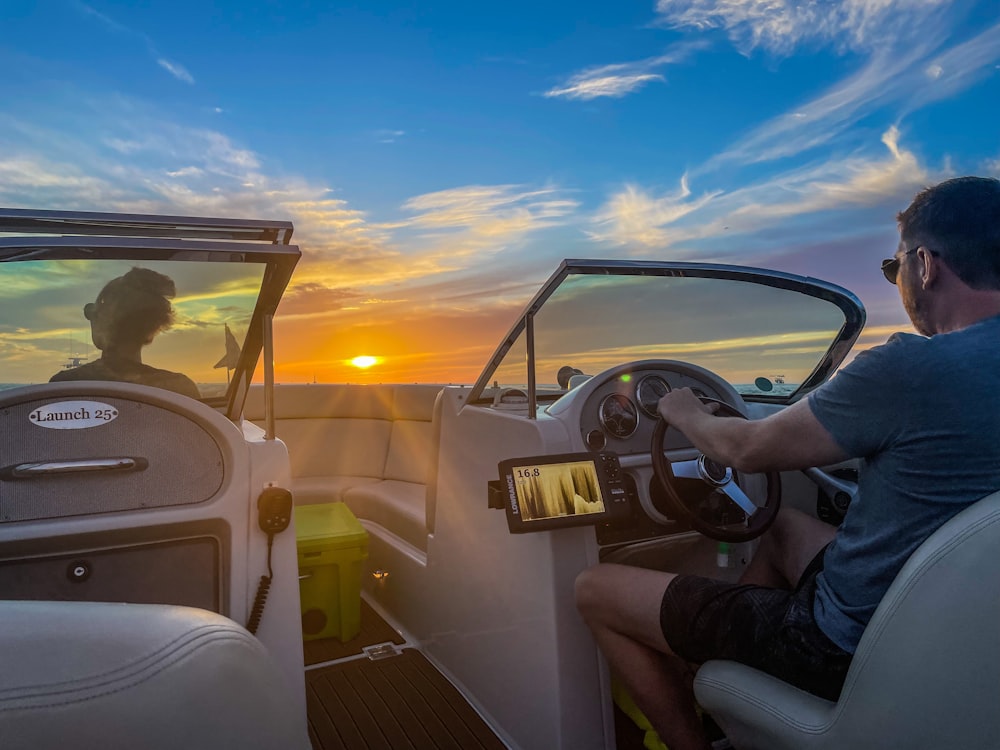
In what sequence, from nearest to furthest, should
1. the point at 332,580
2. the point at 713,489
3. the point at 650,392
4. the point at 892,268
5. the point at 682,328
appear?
the point at 892,268 < the point at 713,489 < the point at 650,392 < the point at 682,328 < the point at 332,580

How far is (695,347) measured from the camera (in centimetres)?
271

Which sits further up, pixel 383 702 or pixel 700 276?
pixel 700 276

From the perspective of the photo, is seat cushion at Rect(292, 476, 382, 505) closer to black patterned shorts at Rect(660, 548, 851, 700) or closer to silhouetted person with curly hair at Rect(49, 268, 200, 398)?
silhouetted person with curly hair at Rect(49, 268, 200, 398)

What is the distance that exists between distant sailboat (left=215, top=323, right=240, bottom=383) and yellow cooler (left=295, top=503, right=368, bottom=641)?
956mm

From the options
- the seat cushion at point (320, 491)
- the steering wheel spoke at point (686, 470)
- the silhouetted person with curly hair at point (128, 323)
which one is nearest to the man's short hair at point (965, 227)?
the steering wheel spoke at point (686, 470)

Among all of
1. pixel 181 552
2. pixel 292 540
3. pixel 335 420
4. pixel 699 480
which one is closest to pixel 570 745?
pixel 699 480

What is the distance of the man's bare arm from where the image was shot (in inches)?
54.9

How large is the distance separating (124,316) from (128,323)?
28mm

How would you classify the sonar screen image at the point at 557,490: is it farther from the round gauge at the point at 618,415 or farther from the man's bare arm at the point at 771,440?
the man's bare arm at the point at 771,440

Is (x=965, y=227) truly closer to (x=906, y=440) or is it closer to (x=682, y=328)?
(x=906, y=440)

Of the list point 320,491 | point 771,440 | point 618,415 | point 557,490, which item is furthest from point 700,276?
point 320,491

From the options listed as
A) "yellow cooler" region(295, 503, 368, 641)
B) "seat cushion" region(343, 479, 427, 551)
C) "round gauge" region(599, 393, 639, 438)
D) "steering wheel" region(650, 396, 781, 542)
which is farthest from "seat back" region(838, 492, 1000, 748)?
"yellow cooler" region(295, 503, 368, 641)

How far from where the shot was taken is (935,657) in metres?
1.05

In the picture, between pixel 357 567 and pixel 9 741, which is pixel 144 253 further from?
pixel 357 567
